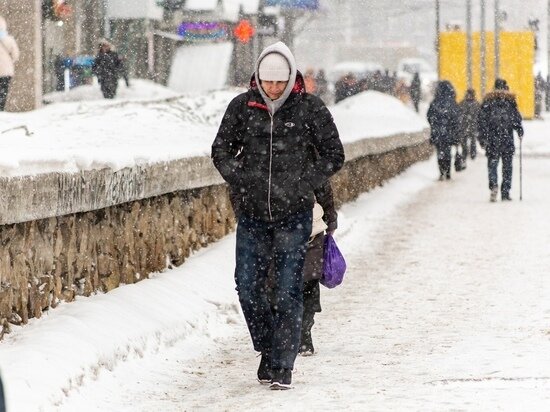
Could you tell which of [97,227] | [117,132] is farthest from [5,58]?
[97,227]

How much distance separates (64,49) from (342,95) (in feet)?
41.1

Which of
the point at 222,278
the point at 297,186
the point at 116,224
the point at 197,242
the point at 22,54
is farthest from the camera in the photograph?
the point at 22,54

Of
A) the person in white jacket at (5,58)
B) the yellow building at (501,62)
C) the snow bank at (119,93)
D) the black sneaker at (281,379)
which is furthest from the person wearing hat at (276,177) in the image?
the yellow building at (501,62)

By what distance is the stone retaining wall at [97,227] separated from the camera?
761 cm

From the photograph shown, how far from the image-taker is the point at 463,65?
5122 cm

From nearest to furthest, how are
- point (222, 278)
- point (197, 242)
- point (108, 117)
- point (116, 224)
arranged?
point (116, 224) < point (222, 278) < point (197, 242) < point (108, 117)

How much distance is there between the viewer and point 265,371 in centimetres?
764

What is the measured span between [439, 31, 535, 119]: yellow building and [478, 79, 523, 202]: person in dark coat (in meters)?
28.8

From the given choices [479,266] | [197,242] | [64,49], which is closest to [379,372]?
[197,242]

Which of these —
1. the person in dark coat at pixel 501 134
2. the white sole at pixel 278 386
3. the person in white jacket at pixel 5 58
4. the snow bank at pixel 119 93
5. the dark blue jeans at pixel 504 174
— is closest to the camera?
the white sole at pixel 278 386

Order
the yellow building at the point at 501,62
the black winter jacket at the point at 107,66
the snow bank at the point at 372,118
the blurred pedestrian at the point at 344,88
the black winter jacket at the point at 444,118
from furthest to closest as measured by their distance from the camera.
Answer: the yellow building at the point at 501,62 < the blurred pedestrian at the point at 344,88 < the black winter jacket at the point at 107,66 < the black winter jacket at the point at 444,118 < the snow bank at the point at 372,118

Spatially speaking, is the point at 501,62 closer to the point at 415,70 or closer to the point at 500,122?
the point at 500,122

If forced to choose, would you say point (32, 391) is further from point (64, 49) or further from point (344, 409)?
point (64, 49)

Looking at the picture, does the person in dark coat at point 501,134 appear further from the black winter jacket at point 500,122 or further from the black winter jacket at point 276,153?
the black winter jacket at point 276,153
